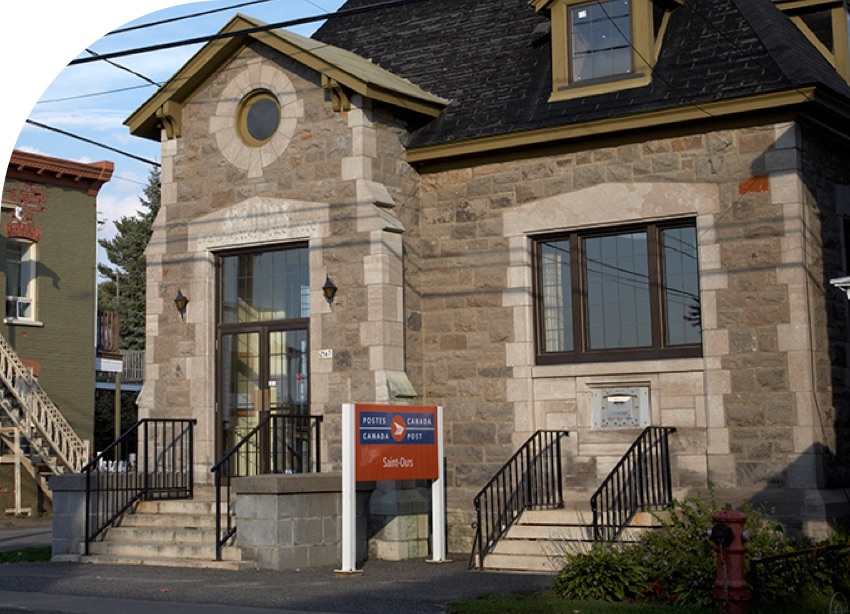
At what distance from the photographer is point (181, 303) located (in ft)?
57.6

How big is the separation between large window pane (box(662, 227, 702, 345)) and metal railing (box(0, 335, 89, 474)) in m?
15.1

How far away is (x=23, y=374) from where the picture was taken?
87.6 feet

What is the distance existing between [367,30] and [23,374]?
457 inches

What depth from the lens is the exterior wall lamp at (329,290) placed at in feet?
53.8

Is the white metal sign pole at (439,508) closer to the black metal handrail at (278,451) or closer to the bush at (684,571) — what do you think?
the black metal handrail at (278,451)

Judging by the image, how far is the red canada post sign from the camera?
555 inches

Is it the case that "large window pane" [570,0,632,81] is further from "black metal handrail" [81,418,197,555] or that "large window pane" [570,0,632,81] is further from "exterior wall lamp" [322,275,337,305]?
"black metal handrail" [81,418,197,555]

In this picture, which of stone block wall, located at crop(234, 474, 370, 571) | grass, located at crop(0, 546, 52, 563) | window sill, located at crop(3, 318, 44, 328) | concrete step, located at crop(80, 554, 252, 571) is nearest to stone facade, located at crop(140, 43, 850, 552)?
stone block wall, located at crop(234, 474, 370, 571)

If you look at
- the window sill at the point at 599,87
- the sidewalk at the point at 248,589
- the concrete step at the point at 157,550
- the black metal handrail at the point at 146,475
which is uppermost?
the window sill at the point at 599,87

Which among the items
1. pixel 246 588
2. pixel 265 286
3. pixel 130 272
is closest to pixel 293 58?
pixel 265 286

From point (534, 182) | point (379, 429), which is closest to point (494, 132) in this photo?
point (534, 182)

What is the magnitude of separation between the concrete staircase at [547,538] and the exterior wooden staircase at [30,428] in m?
14.1

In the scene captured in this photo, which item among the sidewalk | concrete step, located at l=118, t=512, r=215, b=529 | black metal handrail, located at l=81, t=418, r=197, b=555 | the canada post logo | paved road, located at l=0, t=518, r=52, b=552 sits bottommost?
the sidewalk

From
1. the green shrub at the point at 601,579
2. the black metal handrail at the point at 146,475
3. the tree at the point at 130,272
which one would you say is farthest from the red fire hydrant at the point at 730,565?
the tree at the point at 130,272
